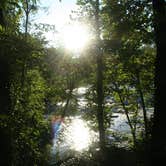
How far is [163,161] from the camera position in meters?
9.32

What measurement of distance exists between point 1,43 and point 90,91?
15.5 m

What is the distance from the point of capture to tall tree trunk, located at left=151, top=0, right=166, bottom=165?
364 inches

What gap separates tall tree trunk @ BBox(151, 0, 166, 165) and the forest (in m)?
0.03

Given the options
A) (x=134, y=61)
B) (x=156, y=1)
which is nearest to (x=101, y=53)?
(x=134, y=61)

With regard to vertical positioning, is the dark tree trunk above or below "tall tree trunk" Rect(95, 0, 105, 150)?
below

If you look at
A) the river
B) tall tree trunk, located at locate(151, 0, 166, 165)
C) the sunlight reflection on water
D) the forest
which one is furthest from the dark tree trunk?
the sunlight reflection on water

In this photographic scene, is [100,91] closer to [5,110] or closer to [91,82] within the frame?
[91,82]

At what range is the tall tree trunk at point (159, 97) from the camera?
30.3ft

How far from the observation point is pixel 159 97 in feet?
30.7

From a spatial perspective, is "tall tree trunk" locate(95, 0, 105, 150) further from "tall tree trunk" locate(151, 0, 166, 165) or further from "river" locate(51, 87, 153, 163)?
"tall tree trunk" locate(151, 0, 166, 165)

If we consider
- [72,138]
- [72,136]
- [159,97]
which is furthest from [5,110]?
[72,138]

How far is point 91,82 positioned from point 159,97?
13.5 m

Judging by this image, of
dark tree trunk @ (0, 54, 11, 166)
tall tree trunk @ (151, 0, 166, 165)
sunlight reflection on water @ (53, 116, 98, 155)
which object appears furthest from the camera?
sunlight reflection on water @ (53, 116, 98, 155)

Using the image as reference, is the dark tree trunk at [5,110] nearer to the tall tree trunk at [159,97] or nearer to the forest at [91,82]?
the forest at [91,82]
